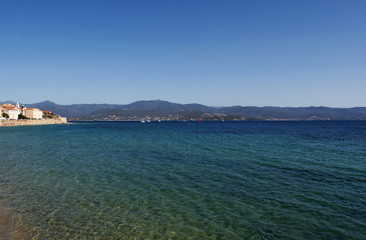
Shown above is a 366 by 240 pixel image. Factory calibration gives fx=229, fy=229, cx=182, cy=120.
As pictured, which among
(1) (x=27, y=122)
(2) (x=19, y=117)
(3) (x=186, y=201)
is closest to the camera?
(3) (x=186, y=201)

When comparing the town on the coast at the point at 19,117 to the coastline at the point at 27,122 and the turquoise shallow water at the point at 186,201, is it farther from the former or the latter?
the turquoise shallow water at the point at 186,201

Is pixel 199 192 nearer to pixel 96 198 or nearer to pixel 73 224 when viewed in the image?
pixel 96 198

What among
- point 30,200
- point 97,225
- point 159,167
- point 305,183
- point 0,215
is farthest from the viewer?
point 159,167

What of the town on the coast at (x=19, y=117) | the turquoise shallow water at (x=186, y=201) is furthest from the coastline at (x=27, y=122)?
the turquoise shallow water at (x=186, y=201)

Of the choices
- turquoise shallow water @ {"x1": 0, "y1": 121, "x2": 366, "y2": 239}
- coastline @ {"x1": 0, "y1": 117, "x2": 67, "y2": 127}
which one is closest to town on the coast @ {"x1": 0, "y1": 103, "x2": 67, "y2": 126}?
coastline @ {"x1": 0, "y1": 117, "x2": 67, "y2": 127}

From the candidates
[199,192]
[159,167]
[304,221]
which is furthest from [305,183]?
[159,167]

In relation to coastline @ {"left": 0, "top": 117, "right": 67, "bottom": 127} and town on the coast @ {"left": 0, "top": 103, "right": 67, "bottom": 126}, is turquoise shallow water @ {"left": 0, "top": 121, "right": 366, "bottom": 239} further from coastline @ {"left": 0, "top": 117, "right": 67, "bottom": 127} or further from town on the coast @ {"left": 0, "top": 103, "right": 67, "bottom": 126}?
town on the coast @ {"left": 0, "top": 103, "right": 67, "bottom": 126}

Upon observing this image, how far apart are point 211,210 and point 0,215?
32.4ft

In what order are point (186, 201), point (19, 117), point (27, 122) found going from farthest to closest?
1. point (19, 117)
2. point (27, 122)
3. point (186, 201)

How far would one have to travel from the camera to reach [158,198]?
13.1 metres

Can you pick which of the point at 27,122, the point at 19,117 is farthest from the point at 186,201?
the point at 19,117

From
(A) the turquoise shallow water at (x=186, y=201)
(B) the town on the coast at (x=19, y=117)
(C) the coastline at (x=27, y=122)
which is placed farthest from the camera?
(B) the town on the coast at (x=19, y=117)

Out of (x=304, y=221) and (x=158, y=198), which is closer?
(x=304, y=221)

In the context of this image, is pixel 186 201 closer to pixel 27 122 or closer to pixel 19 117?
pixel 27 122
